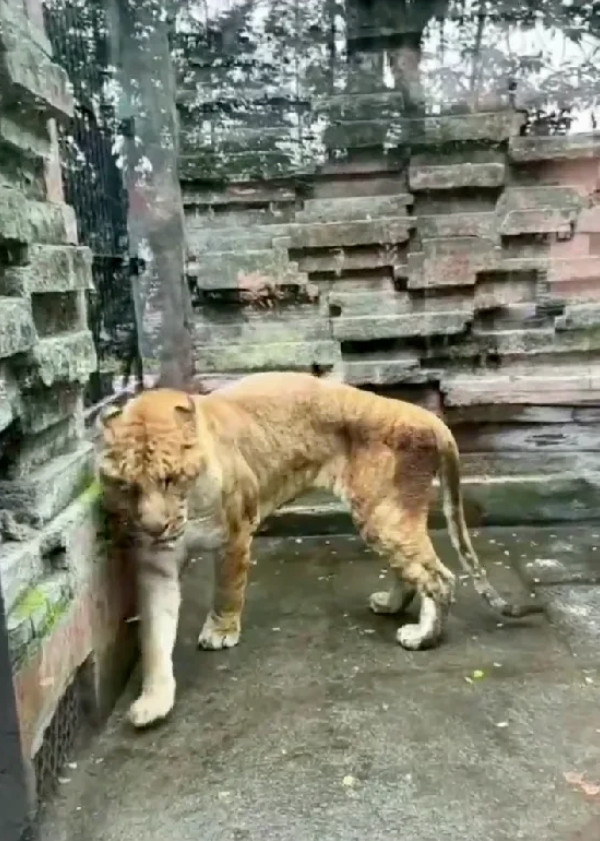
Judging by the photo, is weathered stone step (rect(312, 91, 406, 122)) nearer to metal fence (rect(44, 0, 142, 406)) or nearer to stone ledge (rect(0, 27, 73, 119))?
metal fence (rect(44, 0, 142, 406))

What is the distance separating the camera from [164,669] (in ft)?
6.54

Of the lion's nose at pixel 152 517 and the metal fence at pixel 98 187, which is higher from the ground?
the metal fence at pixel 98 187

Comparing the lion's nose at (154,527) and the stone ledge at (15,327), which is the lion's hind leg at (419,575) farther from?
the stone ledge at (15,327)

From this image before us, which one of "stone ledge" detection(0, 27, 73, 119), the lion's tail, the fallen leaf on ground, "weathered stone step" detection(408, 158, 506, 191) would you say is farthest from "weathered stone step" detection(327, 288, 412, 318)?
the fallen leaf on ground

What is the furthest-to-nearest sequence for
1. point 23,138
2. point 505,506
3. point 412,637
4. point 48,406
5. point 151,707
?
1. point 505,506
2. point 412,637
3. point 151,707
4. point 48,406
5. point 23,138

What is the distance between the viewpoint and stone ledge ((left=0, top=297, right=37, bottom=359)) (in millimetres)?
1508

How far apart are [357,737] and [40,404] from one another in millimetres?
982

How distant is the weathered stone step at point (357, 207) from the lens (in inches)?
126

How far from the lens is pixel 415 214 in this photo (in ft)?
10.6

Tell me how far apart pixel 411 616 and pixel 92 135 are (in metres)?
1.84

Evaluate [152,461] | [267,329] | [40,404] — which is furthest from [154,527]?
[267,329]

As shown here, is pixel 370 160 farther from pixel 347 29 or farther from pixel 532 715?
pixel 532 715

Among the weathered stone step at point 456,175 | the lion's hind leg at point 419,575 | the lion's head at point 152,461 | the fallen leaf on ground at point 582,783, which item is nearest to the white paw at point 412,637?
the lion's hind leg at point 419,575

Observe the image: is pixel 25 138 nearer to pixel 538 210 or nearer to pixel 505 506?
pixel 538 210
